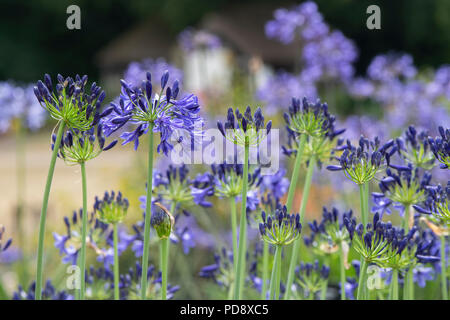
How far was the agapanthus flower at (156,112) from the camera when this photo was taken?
1.14 meters

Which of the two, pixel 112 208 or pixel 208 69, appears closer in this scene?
pixel 112 208

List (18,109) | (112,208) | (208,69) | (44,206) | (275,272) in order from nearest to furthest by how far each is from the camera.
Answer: (44,206) → (275,272) → (112,208) → (18,109) → (208,69)

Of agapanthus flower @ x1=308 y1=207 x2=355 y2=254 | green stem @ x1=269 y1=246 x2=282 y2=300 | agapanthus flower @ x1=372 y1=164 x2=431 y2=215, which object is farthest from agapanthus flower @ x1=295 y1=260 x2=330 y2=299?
agapanthus flower @ x1=372 y1=164 x2=431 y2=215

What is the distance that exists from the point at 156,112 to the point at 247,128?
0.72ft

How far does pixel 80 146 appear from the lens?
1.23 m

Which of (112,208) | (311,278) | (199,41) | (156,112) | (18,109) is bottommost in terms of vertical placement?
(311,278)

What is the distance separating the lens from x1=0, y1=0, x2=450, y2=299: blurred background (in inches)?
187

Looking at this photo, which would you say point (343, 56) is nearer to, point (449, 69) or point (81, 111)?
point (449, 69)

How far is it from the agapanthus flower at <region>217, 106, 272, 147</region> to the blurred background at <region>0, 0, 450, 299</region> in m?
0.40

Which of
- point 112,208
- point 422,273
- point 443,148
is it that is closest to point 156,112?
point 112,208

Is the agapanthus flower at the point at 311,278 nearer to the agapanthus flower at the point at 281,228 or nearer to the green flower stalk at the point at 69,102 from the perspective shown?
Answer: the agapanthus flower at the point at 281,228

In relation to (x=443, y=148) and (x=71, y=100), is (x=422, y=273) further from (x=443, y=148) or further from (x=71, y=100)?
(x=71, y=100)

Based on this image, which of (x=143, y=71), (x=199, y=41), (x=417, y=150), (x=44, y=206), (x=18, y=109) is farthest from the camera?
(x=199, y=41)
